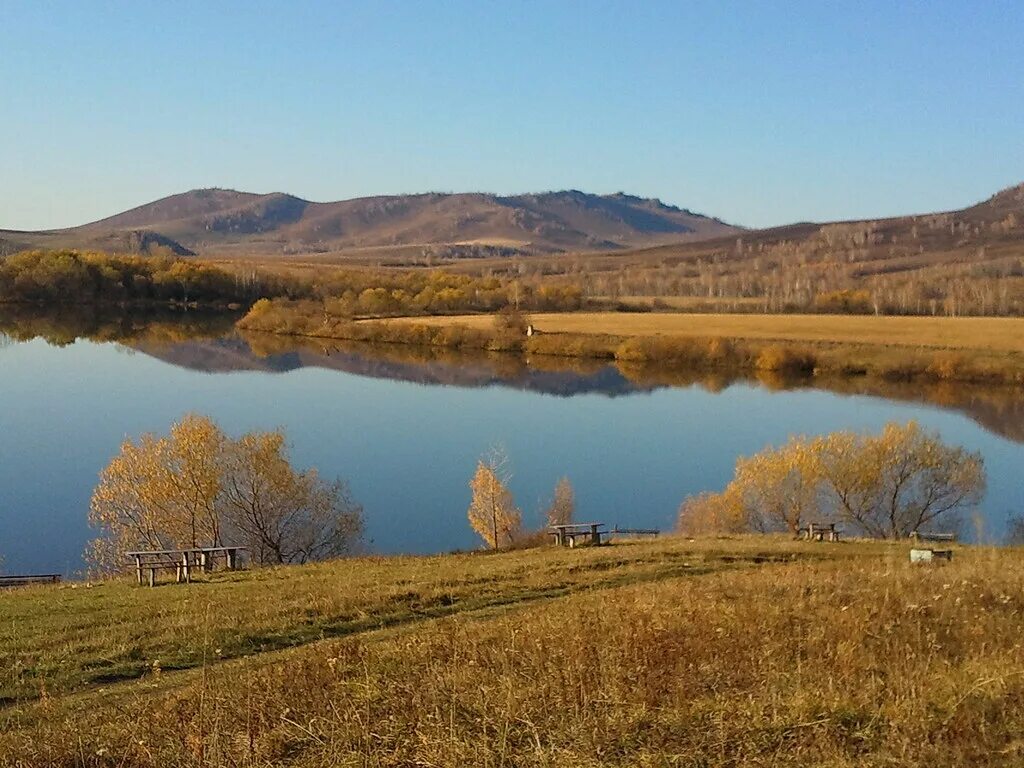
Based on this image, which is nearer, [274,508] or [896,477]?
[274,508]

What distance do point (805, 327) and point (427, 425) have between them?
49059 mm

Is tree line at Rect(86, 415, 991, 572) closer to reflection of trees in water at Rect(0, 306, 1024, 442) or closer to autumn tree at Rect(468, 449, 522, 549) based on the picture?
autumn tree at Rect(468, 449, 522, 549)

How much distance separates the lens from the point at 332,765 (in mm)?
4395

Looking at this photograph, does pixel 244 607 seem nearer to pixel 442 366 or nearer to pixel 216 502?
pixel 216 502

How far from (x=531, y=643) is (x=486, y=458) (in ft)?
118

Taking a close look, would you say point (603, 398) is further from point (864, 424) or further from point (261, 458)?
point (261, 458)

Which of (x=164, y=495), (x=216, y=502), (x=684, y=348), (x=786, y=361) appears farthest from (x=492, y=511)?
(x=684, y=348)

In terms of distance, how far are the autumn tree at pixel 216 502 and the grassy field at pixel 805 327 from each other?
51309 mm

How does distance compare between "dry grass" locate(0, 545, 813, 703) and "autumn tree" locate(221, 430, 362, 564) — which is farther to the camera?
"autumn tree" locate(221, 430, 362, 564)

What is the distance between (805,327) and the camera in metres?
86.9

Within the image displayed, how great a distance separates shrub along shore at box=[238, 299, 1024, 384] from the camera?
213 feet

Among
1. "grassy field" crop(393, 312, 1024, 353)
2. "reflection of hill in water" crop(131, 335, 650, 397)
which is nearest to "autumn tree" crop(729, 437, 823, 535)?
"reflection of hill in water" crop(131, 335, 650, 397)

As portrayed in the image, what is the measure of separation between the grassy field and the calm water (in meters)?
14.3

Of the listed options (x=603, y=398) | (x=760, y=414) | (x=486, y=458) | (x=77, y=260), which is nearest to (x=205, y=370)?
(x=603, y=398)
